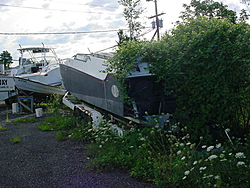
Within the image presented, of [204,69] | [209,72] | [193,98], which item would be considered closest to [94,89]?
[193,98]

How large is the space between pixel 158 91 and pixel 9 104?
12542 mm

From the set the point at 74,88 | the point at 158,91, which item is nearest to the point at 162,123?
the point at 158,91

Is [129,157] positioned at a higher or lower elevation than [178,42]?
lower

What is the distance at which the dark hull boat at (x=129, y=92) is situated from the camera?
20.4 ft

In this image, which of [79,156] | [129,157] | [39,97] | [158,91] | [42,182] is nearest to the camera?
[42,182]

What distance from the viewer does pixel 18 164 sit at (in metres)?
5.59

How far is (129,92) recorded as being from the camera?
20.5ft

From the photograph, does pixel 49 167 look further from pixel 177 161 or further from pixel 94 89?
pixel 94 89

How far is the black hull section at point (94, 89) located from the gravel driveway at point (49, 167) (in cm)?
124

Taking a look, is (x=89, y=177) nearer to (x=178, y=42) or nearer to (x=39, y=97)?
(x=178, y=42)

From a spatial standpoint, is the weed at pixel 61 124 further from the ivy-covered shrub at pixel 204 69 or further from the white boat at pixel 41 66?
the white boat at pixel 41 66

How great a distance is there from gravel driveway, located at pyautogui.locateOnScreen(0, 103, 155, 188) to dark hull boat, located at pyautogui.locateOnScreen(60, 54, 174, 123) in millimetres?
1325

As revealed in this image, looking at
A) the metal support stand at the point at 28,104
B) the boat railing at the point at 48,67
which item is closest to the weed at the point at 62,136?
the metal support stand at the point at 28,104

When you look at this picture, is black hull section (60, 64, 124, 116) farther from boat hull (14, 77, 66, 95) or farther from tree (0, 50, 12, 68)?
tree (0, 50, 12, 68)
